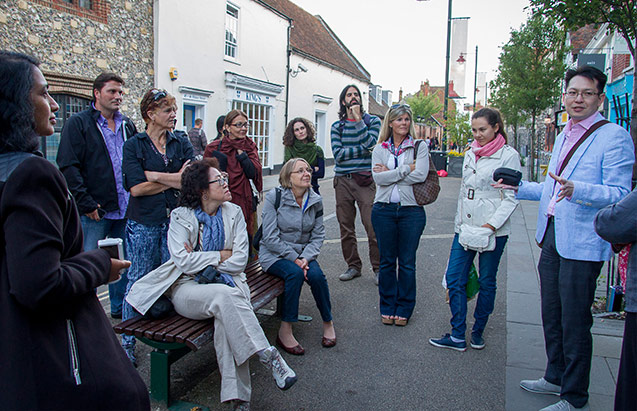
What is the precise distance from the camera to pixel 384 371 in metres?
3.80

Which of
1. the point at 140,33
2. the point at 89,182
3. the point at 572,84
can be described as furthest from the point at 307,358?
the point at 140,33

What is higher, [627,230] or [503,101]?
[503,101]

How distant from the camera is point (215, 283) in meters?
3.40

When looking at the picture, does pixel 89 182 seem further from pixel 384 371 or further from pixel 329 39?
pixel 329 39

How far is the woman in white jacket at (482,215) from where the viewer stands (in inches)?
156

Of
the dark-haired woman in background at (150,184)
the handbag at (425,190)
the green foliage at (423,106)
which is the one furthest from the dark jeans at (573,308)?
the green foliage at (423,106)

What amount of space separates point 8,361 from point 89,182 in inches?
121

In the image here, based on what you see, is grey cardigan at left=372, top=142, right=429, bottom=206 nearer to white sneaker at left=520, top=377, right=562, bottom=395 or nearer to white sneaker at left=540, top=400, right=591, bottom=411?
white sneaker at left=520, top=377, right=562, bottom=395

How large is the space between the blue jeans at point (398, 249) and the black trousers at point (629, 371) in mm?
2460

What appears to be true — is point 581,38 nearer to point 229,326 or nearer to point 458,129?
point 458,129

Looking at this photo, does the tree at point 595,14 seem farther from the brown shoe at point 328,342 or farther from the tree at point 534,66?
the tree at point 534,66

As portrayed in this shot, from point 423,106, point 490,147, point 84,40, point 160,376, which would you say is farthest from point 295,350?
point 423,106

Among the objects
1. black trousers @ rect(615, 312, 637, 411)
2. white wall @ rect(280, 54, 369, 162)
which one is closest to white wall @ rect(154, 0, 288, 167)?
white wall @ rect(280, 54, 369, 162)

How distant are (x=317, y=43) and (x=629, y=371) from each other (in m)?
26.5
